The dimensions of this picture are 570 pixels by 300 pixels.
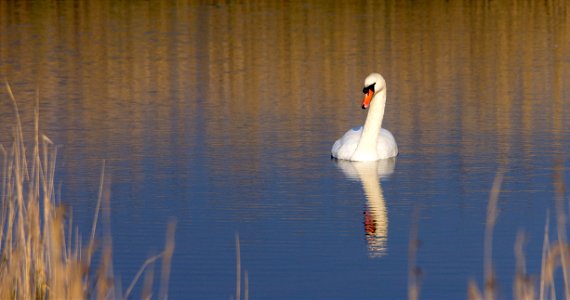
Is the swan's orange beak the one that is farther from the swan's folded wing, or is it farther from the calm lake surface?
the calm lake surface

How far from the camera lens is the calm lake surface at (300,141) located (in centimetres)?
812

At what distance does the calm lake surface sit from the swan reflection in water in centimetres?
2

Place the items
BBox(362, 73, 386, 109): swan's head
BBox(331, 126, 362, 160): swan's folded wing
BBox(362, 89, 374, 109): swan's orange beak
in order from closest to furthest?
BBox(331, 126, 362, 160): swan's folded wing → BBox(362, 89, 374, 109): swan's orange beak → BBox(362, 73, 386, 109): swan's head

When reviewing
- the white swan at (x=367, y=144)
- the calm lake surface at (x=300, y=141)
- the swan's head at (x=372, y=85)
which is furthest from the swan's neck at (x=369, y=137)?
the swan's head at (x=372, y=85)

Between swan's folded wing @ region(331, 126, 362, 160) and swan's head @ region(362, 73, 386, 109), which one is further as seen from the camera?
swan's head @ region(362, 73, 386, 109)

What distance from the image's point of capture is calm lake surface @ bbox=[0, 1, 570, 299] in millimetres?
8117

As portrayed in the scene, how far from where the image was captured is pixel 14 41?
A: 24.0m

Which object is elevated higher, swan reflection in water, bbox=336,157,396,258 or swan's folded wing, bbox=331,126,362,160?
swan's folded wing, bbox=331,126,362,160

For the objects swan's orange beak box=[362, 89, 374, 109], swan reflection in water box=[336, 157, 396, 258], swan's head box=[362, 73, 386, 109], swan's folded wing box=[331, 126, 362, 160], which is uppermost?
swan's head box=[362, 73, 386, 109]

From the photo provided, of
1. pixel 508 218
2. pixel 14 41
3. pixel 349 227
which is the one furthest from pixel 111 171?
pixel 14 41

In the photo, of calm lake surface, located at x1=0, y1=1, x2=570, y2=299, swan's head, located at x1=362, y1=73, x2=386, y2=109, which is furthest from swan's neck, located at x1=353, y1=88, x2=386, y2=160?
swan's head, located at x1=362, y1=73, x2=386, y2=109

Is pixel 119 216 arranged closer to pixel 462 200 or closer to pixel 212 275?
pixel 212 275

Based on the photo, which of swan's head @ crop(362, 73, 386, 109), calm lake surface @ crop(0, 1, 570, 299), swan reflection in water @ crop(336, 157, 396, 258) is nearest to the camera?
calm lake surface @ crop(0, 1, 570, 299)

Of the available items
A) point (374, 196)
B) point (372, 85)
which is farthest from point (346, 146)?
point (374, 196)
